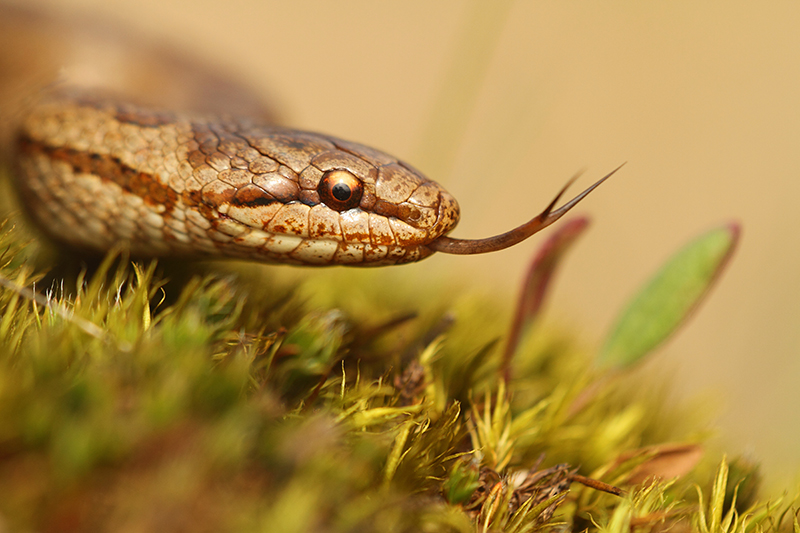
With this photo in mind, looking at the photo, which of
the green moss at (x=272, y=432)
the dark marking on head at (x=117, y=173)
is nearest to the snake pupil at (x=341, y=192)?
the green moss at (x=272, y=432)

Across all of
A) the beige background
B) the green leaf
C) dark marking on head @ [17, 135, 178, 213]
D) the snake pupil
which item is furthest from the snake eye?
the beige background

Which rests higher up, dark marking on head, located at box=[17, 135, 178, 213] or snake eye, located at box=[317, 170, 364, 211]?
snake eye, located at box=[317, 170, 364, 211]

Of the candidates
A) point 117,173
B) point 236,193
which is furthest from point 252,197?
point 117,173

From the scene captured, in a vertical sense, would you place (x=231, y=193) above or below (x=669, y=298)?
below

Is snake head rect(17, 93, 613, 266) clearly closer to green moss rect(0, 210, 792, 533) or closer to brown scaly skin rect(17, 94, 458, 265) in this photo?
brown scaly skin rect(17, 94, 458, 265)

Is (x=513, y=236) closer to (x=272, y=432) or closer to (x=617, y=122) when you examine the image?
(x=272, y=432)

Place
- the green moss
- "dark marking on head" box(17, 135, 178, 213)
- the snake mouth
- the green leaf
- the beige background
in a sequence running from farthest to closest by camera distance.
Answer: the beige background < "dark marking on head" box(17, 135, 178, 213) < the green leaf < the snake mouth < the green moss

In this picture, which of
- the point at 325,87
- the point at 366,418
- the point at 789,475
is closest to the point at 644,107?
the point at 325,87

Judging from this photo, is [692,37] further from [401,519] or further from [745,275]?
[401,519]
